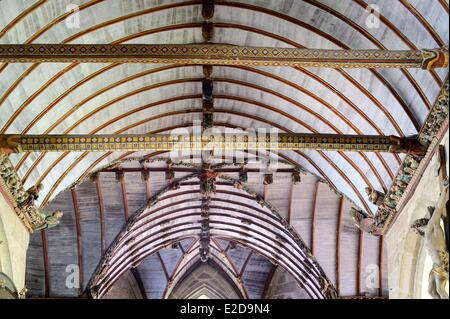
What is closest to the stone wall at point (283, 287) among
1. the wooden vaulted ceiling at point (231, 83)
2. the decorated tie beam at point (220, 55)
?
the wooden vaulted ceiling at point (231, 83)

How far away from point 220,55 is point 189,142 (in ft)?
9.15

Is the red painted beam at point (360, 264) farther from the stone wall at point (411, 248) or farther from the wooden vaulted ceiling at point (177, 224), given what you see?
the stone wall at point (411, 248)

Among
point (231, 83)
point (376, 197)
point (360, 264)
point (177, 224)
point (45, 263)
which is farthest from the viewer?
point (177, 224)

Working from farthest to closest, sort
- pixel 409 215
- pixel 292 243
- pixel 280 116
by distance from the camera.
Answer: pixel 292 243
pixel 280 116
pixel 409 215

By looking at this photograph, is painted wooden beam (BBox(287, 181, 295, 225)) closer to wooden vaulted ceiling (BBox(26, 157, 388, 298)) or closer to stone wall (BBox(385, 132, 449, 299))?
wooden vaulted ceiling (BBox(26, 157, 388, 298))

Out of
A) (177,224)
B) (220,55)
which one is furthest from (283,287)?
(220,55)

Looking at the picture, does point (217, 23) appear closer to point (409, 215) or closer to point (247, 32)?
point (247, 32)

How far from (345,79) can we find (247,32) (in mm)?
2597

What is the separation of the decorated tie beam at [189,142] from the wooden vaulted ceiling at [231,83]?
839mm

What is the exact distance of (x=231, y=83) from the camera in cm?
2011

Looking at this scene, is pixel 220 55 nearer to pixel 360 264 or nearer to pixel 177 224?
pixel 360 264

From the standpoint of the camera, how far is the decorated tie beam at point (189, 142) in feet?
51.0

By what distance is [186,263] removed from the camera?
38688 millimetres
